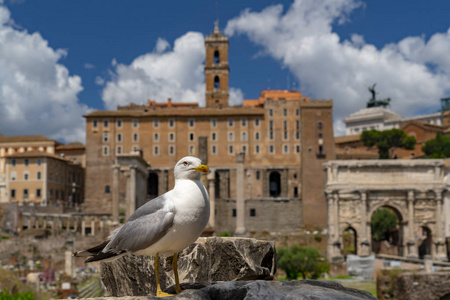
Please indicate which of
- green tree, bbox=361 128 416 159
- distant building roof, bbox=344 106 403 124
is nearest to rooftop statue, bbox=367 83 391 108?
distant building roof, bbox=344 106 403 124

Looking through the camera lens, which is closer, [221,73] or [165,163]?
[165,163]

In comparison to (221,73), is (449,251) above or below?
below

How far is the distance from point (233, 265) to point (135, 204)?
46.4 metres

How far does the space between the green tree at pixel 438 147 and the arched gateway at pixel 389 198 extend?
40.7 metres

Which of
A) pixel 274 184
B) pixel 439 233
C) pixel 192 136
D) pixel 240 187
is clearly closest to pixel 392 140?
pixel 274 184

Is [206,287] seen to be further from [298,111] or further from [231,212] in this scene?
[298,111]

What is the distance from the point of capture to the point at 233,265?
658cm

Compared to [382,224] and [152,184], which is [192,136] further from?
[382,224]

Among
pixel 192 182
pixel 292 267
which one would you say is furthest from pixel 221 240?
pixel 292 267

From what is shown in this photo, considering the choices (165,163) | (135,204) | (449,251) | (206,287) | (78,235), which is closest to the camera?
(206,287)

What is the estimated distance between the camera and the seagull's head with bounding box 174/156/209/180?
4.76 metres

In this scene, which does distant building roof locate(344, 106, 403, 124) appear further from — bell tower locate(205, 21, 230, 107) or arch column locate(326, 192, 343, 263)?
arch column locate(326, 192, 343, 263)

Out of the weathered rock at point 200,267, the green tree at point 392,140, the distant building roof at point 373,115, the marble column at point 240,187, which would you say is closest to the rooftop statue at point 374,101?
the distant building roof at point 373,115

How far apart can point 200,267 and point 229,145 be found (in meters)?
70.8
